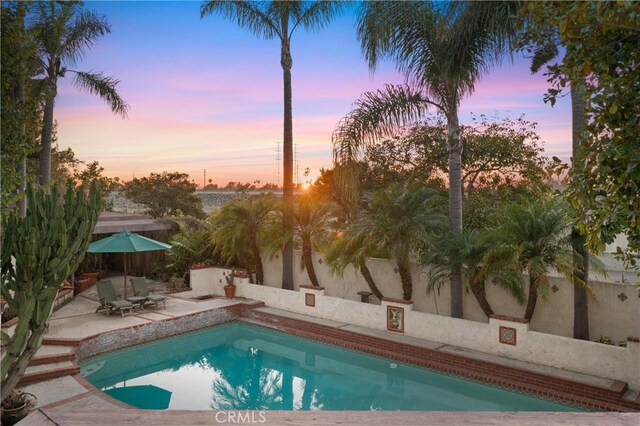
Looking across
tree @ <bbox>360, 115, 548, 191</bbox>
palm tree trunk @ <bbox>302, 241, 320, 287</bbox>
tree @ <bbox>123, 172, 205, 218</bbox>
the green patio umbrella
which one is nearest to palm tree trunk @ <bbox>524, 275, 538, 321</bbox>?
palm tree trunk @ <bbox>302, 241, 320, 287</bbox>

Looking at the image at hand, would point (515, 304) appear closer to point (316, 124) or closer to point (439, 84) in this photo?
point (439, 84)

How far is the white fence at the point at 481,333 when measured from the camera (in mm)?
9328

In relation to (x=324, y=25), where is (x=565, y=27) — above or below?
below

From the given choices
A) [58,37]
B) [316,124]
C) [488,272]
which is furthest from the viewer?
[316,124]

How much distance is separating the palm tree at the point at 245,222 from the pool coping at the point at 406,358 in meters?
2.07

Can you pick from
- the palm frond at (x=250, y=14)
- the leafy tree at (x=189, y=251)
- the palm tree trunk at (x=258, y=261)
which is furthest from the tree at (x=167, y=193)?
the palm frond at (x=250, y=14)

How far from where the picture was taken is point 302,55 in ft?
55.1

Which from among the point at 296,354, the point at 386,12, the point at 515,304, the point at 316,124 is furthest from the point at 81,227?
the point at 316,124

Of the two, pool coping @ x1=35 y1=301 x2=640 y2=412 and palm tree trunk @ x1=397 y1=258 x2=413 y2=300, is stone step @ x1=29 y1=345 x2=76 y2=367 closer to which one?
pool coping @ x1=35 y1=301 x2=640 y2=412

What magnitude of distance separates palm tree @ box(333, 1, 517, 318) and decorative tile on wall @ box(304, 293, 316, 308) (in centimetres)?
426

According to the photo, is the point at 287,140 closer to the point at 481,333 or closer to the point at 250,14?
the point at 250,14

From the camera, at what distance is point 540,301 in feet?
38.5

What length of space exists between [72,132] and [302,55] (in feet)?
28.2

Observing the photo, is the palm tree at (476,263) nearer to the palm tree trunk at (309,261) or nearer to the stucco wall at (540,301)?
the stucco wall at (540,301)
